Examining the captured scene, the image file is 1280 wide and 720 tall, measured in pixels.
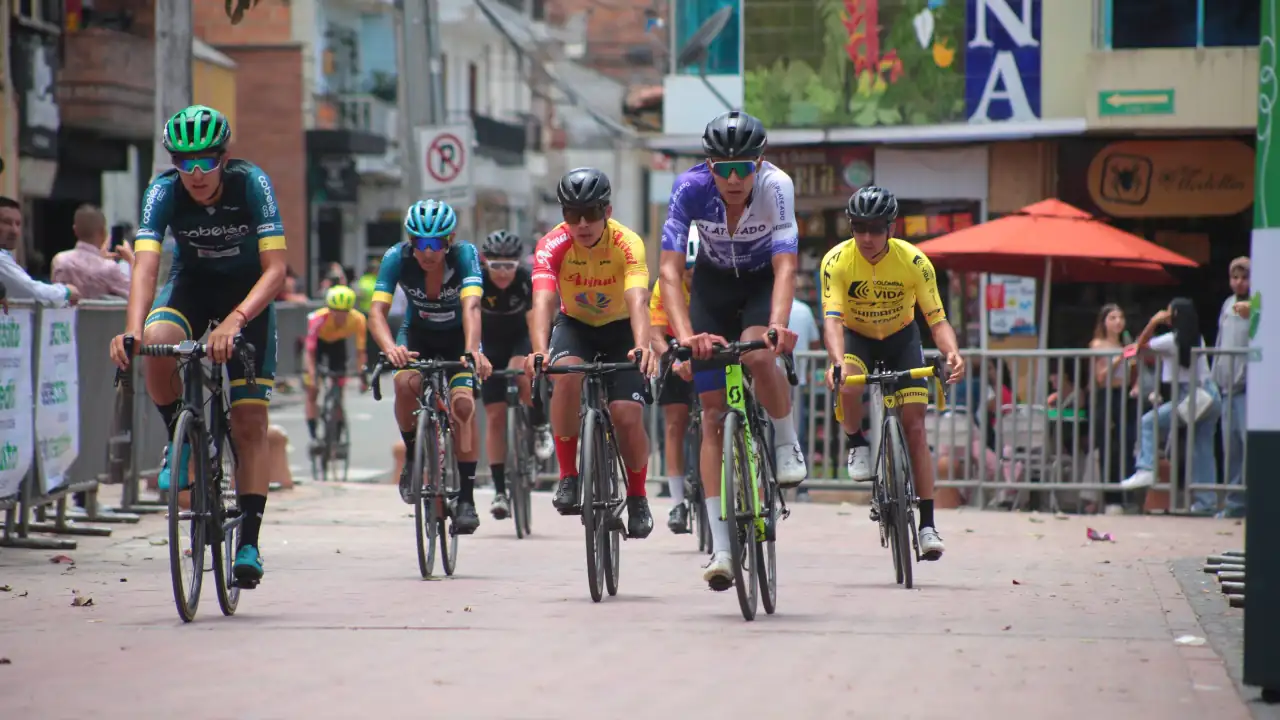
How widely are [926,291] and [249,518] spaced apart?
3.82 meters

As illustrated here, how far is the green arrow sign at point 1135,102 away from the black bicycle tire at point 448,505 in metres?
13.3

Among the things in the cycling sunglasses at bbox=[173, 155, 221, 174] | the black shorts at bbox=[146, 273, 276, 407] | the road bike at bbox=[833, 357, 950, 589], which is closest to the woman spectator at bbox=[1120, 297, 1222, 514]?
the road bike at bbox=[833, 357, 950, 589]

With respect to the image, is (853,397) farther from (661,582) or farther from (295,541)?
(295,541)

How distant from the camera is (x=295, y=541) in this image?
12.7 meters

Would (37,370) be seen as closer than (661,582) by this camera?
No

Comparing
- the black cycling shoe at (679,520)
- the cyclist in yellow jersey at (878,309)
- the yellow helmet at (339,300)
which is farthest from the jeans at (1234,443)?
the yellow helmet at (339,300)

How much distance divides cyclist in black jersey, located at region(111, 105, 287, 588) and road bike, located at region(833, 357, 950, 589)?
118 inches

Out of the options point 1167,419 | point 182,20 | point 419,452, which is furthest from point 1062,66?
point 419,452

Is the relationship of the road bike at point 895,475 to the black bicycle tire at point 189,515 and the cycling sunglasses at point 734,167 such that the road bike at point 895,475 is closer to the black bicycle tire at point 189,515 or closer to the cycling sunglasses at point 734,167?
the cycling sunglasses at point 734,167

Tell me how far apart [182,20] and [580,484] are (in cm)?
798

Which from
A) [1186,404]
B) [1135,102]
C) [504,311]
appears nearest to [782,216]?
[504,311]

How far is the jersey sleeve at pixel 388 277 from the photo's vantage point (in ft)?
36.7

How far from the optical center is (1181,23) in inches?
898

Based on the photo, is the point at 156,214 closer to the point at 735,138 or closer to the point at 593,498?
the point at 593,498
